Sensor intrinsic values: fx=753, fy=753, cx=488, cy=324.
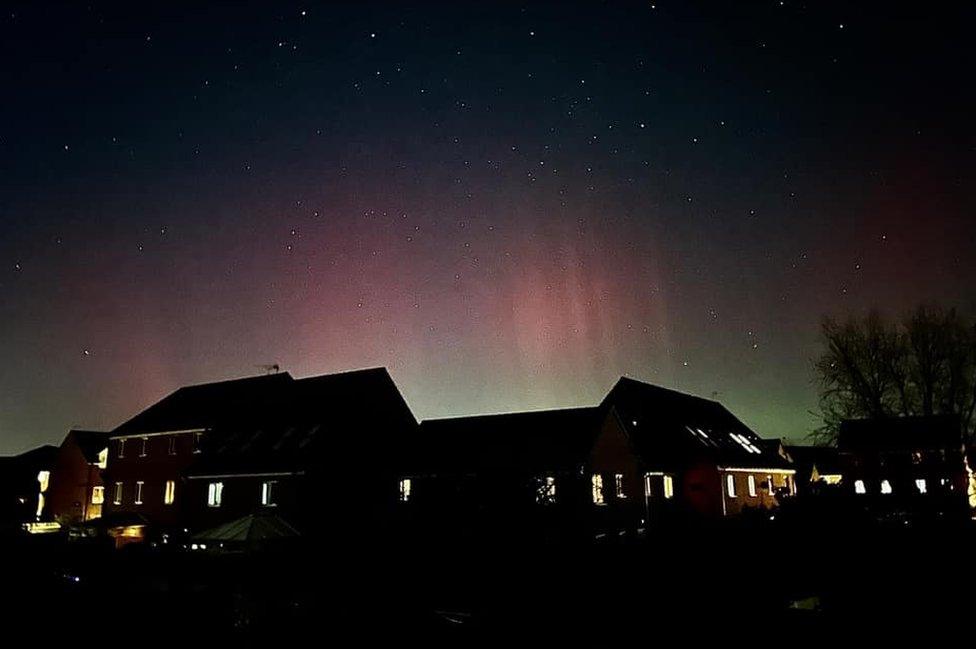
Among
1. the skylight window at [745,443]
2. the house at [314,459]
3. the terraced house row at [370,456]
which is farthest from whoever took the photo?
the skylight window at [745,443]

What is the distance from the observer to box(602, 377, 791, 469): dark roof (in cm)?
4572

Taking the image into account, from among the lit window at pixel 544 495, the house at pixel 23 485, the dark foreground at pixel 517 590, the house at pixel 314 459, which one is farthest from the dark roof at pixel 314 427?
the house at pixel 23 485

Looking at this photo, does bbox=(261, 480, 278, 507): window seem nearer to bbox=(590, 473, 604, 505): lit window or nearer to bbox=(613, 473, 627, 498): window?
bbox=(590, 473, 604, 505): lit window

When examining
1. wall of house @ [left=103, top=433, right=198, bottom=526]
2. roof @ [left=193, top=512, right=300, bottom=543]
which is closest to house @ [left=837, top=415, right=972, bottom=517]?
roof @ [left=193, top=512, right=300, bottom=543]

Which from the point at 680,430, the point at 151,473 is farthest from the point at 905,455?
the point at 151,473

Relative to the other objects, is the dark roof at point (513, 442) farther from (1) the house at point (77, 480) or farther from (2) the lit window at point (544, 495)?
(1) the house at point (77, 480)

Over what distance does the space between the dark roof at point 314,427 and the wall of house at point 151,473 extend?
1.89 metres

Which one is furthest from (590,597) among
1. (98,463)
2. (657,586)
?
(98,463)

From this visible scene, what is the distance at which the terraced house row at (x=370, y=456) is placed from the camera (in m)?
39.7

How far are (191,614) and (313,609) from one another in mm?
2341

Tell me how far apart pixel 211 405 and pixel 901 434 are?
4837 cm

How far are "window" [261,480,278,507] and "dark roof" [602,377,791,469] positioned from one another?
18973mm

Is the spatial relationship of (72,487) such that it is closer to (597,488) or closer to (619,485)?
(597,488)

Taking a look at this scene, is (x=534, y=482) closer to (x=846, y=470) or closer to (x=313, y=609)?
(x=313, y=609)
